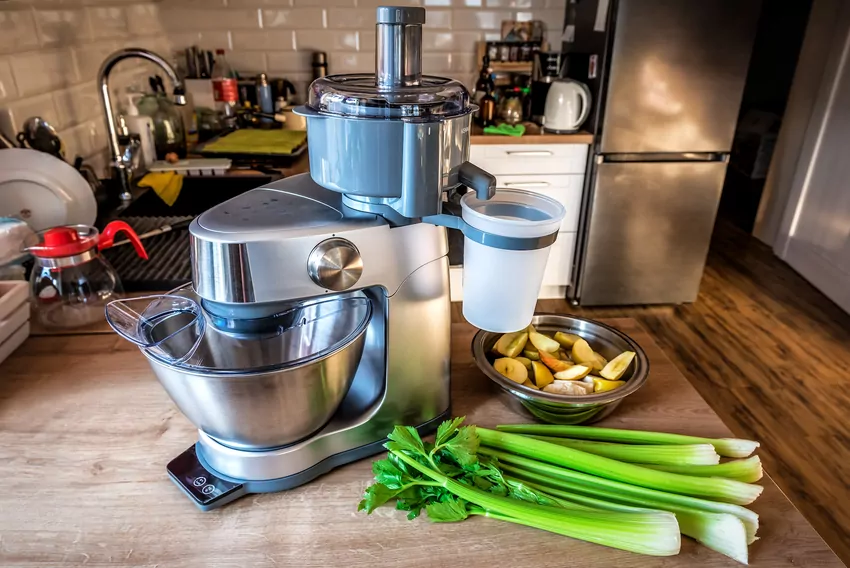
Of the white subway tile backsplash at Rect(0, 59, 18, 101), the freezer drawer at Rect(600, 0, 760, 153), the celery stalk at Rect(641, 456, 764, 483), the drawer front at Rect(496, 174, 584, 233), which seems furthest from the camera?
the drawer front at Rect(496, 174, 584, 233)

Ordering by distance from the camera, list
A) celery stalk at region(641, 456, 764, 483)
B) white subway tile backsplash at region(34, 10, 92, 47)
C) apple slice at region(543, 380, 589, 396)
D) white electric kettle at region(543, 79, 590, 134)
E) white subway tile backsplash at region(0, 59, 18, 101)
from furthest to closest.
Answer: white electric kettle at region(543, 79, 590, 134)
white subway tile backsplash at region(34, 10, 92, 47)
white subway tile backsplash at region(0, 59, 18, 101)
apple slice at region(543, 380, 589, 396)
celery stalk at region(641, 456, 764, 483)

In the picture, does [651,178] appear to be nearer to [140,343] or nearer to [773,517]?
[773,517]

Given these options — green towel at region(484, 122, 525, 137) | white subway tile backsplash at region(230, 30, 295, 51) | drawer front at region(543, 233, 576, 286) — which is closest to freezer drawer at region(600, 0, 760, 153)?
green towel at region(484, 122, 525, 137)

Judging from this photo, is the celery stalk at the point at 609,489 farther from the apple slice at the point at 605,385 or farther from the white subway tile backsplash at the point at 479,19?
the white subway tile backsplash at the point at 479,19

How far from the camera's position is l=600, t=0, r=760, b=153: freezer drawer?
2.22 m

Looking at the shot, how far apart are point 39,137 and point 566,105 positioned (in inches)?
72.5

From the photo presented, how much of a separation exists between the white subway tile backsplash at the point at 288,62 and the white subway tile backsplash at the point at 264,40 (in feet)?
0.10

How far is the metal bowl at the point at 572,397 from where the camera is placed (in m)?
0.75

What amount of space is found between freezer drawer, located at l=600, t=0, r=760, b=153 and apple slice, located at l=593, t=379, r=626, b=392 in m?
1.80

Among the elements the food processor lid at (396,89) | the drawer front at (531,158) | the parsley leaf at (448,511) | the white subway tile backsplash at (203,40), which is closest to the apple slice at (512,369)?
the parsley leaf at (448,511)

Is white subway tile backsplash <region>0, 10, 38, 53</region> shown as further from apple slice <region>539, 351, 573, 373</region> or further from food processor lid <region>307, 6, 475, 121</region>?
apple slice <region>539, 351, 573, 373</region>

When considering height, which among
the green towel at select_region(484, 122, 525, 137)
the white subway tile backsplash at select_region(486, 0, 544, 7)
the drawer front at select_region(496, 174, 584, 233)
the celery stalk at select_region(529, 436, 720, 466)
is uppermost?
the white subway tile backsplash at select_region(486, 0, 544, 7)

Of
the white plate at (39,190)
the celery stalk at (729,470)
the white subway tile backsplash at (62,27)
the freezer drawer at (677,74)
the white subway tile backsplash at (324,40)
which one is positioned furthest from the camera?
the white subway tile backsplash at (324,40)

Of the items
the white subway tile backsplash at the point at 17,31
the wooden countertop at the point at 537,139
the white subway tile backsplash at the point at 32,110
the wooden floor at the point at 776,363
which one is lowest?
the wooden floor at the point at 776,363
